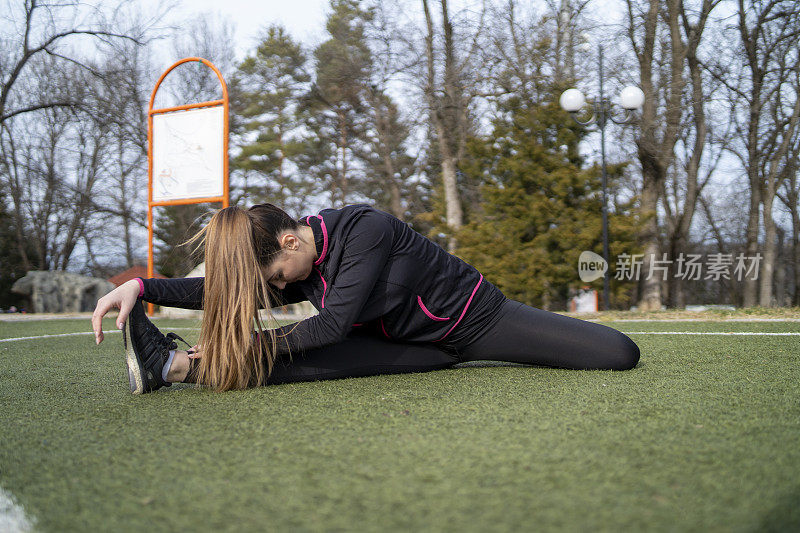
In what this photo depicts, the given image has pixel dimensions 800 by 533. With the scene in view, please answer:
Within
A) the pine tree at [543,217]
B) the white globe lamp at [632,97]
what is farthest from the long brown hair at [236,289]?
the pine tree at [543,217]

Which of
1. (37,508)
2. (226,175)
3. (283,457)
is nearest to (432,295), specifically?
(283,457)

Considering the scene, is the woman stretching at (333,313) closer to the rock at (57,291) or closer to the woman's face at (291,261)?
the woman's face at (291,261)

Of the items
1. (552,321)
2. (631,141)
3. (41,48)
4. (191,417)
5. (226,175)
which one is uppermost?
(41,48)

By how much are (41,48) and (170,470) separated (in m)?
13.6

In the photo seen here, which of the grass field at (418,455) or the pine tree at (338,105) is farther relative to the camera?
the pine tree at (338,105)

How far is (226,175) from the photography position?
910 centimetres

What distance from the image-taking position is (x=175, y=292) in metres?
2.49

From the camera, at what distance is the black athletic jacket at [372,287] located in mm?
2289

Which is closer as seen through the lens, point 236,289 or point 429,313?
point 236,289

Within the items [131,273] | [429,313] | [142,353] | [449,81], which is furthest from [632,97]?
[131,273]

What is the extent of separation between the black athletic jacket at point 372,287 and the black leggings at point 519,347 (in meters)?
0.08

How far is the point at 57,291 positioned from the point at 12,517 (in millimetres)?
20202

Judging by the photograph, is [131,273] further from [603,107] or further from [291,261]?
[291,261]

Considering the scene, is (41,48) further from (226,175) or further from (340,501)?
(340,501)
